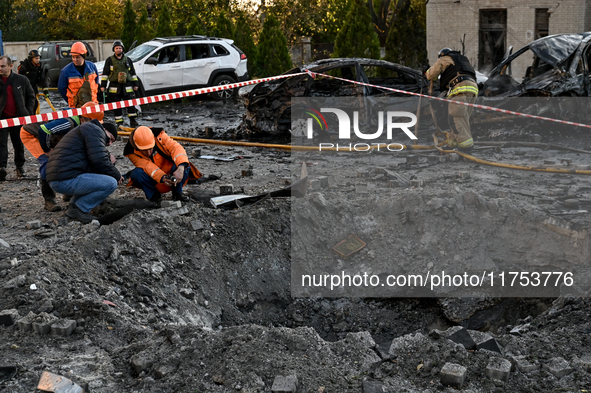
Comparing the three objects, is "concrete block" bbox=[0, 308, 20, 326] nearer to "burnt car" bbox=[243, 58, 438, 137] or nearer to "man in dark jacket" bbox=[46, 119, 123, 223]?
"man in dark jacket" bbox=[46, 119, 123, 223]

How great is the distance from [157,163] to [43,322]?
290 cm

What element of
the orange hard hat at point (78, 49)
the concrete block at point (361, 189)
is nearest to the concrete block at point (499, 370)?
the concrete block at point (361, 189)

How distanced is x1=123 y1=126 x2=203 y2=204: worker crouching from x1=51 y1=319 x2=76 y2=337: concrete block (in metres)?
2.58

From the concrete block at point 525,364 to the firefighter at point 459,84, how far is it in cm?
609

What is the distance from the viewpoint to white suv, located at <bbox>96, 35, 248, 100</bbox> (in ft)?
50.2

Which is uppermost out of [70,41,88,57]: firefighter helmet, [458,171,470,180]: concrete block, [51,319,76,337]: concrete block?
[70,41,88,57]: firefighter helmet

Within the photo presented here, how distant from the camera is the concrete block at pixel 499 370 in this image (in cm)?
351

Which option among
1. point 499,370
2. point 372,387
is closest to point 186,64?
point 372,387

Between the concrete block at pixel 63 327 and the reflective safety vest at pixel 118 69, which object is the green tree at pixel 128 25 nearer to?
the reflective safety vest at pixel 118 69

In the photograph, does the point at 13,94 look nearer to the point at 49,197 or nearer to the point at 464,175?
the point at 49,197

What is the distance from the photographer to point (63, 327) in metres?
4.11

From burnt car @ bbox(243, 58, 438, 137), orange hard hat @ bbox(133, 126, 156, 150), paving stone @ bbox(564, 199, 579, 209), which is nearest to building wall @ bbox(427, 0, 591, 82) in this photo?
burnt car @ bbox(243, 58, 438, 137)

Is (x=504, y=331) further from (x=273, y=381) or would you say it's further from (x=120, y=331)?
(x=120, y=331)

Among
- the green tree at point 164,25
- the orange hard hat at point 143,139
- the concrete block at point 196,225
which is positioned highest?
the green tree at point 164,25
